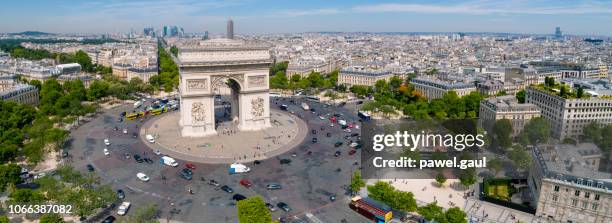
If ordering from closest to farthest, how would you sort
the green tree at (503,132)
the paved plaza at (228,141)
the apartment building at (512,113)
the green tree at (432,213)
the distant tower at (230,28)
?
the green tree at (432,213), the green tree at (503,132), the paved plaza at (228,141), the apartment building at (512,113), the distant tower at (230,28)

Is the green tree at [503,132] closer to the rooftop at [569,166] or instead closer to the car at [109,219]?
the rooftop at [569,166]

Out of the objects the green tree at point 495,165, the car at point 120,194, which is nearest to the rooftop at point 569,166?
the green tree at point 495,165

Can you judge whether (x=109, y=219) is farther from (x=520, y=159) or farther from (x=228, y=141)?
(x=520, y=159)

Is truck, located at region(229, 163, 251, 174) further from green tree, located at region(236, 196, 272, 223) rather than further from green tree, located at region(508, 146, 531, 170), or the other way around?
green tree, located at region(508, 146, 531, 170)

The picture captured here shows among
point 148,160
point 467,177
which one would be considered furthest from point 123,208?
point 467,177

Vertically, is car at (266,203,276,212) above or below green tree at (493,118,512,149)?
below

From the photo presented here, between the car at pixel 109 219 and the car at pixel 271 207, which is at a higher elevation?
the car at pixel 109 219

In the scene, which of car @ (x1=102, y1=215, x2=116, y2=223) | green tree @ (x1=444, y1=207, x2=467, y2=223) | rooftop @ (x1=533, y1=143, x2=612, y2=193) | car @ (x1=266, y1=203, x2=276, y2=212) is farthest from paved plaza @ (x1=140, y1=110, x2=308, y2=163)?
rooftop @ (x1=533, y1=143, x2=612, y2=193)
